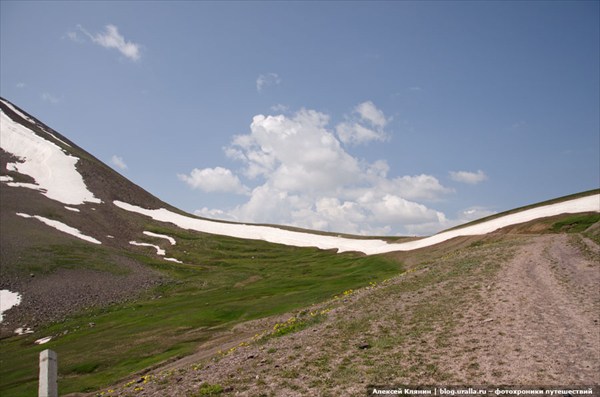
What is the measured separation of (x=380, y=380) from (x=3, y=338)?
61.8 metres

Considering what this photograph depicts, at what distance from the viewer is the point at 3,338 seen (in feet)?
184

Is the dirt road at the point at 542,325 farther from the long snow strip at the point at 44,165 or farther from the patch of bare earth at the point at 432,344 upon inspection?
the long snow strip at the point at 44,165

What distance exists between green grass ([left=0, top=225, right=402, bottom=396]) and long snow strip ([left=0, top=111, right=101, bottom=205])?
51214 millimetres

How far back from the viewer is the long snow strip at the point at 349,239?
239ft

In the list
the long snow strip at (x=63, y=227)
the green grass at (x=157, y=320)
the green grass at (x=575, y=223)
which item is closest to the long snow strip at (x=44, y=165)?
the long snow strip at (x=63, y=227)

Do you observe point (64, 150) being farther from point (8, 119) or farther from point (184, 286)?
point (184, 286)

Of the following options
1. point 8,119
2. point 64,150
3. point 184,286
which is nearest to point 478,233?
point 184,286

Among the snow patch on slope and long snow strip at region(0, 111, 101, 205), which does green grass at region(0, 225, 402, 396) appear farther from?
long snow strip at region(0, 111, 101, 205)

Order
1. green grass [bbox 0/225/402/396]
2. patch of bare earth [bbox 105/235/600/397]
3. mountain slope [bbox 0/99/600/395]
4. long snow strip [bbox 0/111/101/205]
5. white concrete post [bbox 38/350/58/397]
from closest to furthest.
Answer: white concrete post [bbox 38/350/58/397]
patch of bare earth [bbox 105/235/600/397]
green grass [bbox 0/225/402/396]
mountain slope [bbox 0/99/600/395]
long snow strip [bbox 0/111/101/205]

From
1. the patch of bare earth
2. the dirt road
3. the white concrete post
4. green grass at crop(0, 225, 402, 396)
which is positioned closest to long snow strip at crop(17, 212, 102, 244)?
green grass at crop(0, 225, 402, 396)

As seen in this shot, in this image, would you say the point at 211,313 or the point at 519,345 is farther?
the point at 211,313

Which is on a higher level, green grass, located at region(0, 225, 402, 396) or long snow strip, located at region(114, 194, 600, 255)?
long snow strip, located at region(114, 194, 600, 255)

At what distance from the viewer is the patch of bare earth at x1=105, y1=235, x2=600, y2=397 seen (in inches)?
600

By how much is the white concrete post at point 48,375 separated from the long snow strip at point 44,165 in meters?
139
